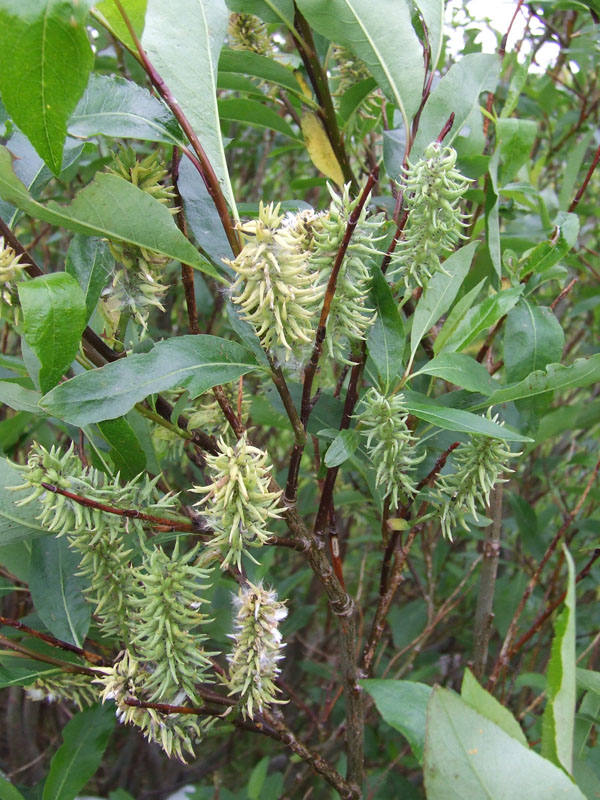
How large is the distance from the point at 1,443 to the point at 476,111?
1096 mm

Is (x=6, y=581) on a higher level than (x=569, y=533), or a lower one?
higher

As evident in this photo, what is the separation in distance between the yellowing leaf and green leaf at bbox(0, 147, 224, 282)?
0.48 m

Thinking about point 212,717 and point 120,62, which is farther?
point 120,62

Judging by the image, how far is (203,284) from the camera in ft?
6.09

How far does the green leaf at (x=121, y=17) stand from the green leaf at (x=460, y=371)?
0.50 meters

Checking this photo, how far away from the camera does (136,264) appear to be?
779 mm

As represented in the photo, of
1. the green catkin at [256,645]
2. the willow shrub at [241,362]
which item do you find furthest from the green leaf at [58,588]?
the green catkin at [256,645]

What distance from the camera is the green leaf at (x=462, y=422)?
698mm

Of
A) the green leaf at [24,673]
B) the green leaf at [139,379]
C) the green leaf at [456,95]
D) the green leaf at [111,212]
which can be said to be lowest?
the green leaf at [24,673]

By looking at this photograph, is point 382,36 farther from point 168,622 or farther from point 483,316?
point 168,622

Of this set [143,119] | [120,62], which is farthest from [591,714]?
[120,62]

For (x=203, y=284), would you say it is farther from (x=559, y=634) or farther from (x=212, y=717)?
(x=559, y=634)

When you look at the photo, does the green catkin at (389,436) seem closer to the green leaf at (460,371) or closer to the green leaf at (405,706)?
the green leaf at (460,371)

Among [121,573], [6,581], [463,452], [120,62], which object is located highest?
[120,62]
